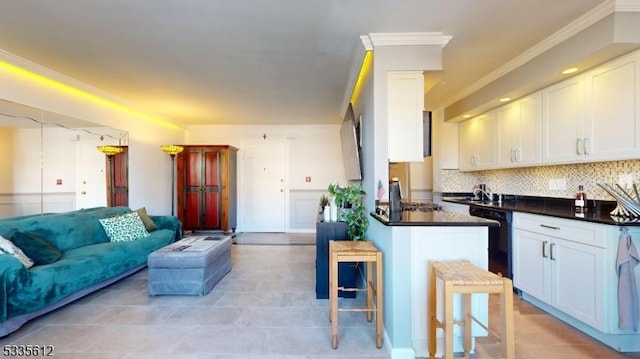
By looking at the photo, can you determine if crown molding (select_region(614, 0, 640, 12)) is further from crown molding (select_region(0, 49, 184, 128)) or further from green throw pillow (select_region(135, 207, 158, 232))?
green throw pillow (select_region(135, 207, 158, 232))

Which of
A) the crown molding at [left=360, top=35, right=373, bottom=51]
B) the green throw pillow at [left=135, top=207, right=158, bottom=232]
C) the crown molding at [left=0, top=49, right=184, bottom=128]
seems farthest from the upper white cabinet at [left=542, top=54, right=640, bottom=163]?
the crown molding at [left=0, top=49, right=184, bottom=128]

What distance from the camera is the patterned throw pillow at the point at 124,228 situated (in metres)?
3.56

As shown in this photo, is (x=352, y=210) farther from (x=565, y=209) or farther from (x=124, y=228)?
(x=124, y=228)

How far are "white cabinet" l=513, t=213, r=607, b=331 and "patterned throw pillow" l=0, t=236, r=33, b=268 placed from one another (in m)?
4.31

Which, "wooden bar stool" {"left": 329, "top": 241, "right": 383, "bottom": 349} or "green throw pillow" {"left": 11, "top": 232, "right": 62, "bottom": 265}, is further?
"green throw pillow" {"left": 11, "top": 232, "right": 62, "bottom": 265}

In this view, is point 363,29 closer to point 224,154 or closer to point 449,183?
point 449,183

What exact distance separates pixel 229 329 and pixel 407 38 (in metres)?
Result: 2.79

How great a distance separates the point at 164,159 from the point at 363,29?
15.8ft

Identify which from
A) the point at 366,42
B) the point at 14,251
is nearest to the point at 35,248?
the point at 14,251

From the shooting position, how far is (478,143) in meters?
4.07

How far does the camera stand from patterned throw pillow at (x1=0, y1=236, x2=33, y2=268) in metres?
2.34

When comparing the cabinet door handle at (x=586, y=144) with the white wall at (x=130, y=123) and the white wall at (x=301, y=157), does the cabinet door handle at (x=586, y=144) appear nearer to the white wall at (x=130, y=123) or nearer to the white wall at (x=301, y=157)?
the white wall at (x=301, y=157)

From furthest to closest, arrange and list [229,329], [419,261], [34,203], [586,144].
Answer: [34,203]
[586,144]
[229,329]
[419,261]

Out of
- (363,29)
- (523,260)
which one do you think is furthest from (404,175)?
(363,29)
